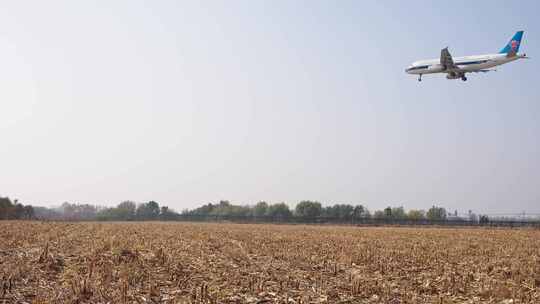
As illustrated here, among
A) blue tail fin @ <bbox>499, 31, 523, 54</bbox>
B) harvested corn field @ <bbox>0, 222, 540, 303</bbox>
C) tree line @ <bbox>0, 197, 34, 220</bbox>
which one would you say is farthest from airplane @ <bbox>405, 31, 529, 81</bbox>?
tree line @ <bbox>0, 197, 34, 220</bbox>

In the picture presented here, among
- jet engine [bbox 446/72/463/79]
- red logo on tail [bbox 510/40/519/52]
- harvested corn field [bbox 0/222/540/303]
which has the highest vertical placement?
red logo on tail [bbox 510/40/519/52]

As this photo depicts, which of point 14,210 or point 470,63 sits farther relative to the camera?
point 14,210

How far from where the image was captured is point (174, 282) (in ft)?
56.2

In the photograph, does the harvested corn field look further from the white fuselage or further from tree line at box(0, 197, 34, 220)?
tree line at box(0, 197, 34, 220)

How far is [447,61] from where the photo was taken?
7581cm

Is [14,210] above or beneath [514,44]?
beneath

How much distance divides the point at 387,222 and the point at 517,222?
90.0ft

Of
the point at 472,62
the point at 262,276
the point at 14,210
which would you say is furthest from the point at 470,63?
the point at 14,210

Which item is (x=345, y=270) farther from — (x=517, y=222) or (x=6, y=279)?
(x=517, y=222)

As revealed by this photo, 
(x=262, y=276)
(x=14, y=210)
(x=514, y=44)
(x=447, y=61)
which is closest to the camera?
(x=262, y=276)

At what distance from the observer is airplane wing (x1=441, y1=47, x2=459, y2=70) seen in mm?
74812

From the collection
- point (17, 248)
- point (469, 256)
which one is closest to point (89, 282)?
point (17, 248)

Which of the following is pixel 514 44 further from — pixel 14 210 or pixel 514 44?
pixel 14 210

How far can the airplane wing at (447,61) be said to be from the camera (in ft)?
245
